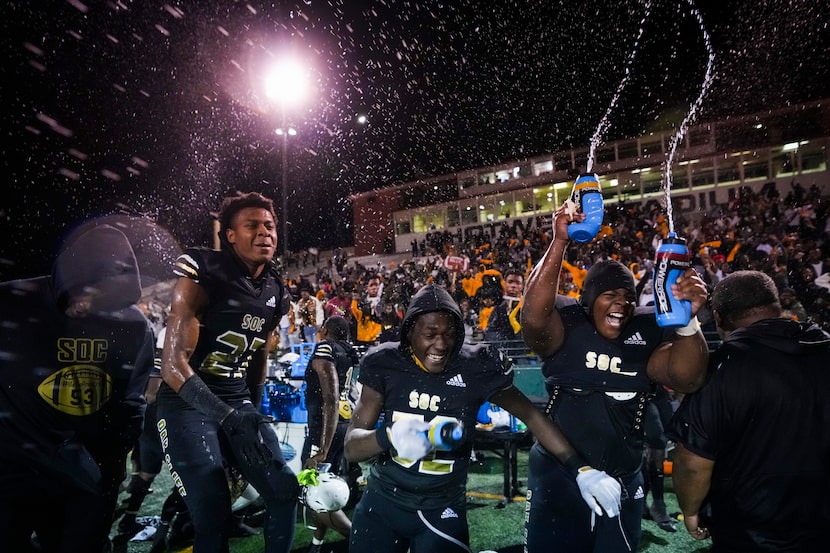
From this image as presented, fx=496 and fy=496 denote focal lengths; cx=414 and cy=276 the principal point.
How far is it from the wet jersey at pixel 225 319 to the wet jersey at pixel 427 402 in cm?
99

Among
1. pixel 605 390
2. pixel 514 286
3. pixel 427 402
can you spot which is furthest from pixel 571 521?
pixel 514 286

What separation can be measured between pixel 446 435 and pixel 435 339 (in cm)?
64

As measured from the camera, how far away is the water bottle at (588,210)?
9.50 ft

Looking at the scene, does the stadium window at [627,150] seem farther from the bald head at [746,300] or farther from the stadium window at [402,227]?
the bald head at [746,300]

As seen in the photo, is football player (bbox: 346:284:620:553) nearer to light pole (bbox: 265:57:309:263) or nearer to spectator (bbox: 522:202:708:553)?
spectator (bbox: 522:202:708:553)

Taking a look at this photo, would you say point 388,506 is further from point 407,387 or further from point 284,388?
point 284,388

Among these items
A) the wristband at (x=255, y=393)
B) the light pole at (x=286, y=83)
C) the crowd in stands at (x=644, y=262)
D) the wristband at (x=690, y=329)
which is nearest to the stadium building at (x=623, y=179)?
the crowd in stands at (x=644, y=262)

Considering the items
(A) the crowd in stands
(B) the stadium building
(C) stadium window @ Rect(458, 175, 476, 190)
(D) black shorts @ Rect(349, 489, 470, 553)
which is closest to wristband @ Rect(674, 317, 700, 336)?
(D) black shorts @ Rect(349, 489, 470, 553)

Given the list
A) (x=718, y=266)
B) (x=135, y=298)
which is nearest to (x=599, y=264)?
(x=135, y=298)

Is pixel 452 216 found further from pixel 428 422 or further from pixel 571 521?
pixel 428 422

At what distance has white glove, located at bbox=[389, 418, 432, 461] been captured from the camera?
2420mm

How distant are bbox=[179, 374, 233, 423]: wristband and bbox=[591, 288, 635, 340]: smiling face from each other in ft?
7.69

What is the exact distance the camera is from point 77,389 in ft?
9.65

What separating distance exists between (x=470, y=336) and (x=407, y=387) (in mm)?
8910
